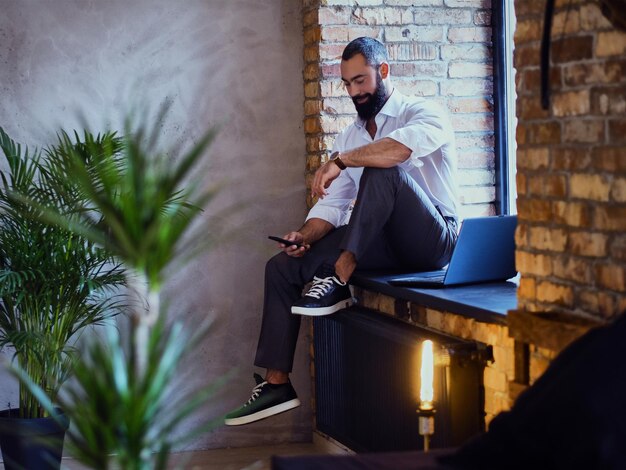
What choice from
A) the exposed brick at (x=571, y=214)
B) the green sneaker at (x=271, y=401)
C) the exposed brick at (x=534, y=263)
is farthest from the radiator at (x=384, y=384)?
the exposed brick at (x=571, y=214)

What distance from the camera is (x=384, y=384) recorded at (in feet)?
11.8

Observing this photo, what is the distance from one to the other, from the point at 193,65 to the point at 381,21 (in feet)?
2.83

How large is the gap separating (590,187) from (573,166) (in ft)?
0.28

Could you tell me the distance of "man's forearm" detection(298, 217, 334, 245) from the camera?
13.5 feet

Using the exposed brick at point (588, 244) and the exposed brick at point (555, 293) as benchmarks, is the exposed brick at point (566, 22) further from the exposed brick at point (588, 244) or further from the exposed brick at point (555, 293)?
the exposed brick at point (555, 293)

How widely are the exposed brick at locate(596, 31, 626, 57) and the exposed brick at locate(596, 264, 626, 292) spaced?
478 millimetres

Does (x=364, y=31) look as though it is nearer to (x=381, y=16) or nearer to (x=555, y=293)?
(x=381, y=16)

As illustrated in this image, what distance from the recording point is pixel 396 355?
3.48 m

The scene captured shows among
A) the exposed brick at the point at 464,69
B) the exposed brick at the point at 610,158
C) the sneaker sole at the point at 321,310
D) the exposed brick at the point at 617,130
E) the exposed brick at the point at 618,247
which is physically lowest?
the sneaker sole at the point at 321,310

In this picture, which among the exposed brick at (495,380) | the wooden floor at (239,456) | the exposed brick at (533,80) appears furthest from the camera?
the wooden floor at (239,456)

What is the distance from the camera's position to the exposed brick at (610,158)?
2201mm

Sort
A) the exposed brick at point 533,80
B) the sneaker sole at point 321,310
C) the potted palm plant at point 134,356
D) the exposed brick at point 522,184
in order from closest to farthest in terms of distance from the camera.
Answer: the potted palm plant at point 134,356, the exposed brick at point 533,80, the exposed brick at point 522,184, the sneaker sole at point 321,310

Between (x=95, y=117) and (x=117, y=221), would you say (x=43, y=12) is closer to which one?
(x=95, y=117)

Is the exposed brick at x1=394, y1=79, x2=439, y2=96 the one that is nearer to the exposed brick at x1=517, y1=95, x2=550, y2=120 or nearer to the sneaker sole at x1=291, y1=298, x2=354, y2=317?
the sneaker sole at x1=291, y1=298, x2=354, y2=317
